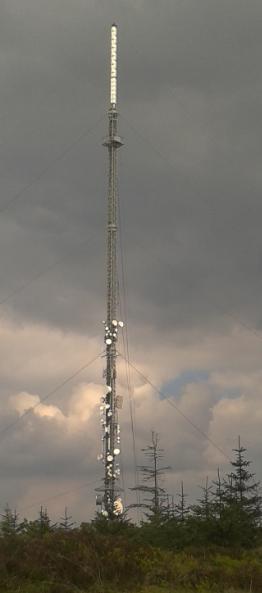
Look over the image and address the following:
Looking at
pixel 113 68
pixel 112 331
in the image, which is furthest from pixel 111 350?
pixel 113 68

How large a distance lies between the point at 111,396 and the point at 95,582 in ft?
111

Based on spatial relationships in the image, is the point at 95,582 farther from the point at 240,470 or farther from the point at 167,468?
the point at 167,468

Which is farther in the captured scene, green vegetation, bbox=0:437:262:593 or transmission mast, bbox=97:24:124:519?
transmission mast, bbox=97:24:124:519

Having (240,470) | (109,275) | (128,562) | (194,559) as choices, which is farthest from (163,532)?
(109,275)

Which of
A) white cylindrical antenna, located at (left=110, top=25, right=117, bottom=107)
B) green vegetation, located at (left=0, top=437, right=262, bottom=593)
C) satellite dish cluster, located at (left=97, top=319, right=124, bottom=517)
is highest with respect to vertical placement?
white cylindrical antenna, located at (left=110, top=25, right=117, bottom=107)

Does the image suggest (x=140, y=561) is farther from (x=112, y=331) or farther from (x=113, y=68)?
(x=113, y=68)

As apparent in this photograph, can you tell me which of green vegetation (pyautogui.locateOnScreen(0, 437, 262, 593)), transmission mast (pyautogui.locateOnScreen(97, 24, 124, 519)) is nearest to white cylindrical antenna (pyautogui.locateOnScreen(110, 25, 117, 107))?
transmission mast (pyautogui.locateOnScreen(97, 24, 124, 519))

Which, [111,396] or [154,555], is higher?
[111,396]

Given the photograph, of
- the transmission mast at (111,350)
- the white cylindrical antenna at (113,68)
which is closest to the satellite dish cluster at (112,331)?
the transmission mast at (111,350)

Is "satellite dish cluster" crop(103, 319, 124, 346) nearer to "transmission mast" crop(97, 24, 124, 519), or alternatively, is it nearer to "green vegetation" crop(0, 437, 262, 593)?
"transmission mast" crop(97, 24, 124, 519)

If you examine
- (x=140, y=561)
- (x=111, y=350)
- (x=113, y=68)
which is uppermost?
(x=113, y=68)

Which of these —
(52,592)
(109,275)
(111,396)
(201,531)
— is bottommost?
(52,592)

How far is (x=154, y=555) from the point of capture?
97.5 ft

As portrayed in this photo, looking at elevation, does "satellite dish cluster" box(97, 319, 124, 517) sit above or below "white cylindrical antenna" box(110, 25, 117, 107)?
below
